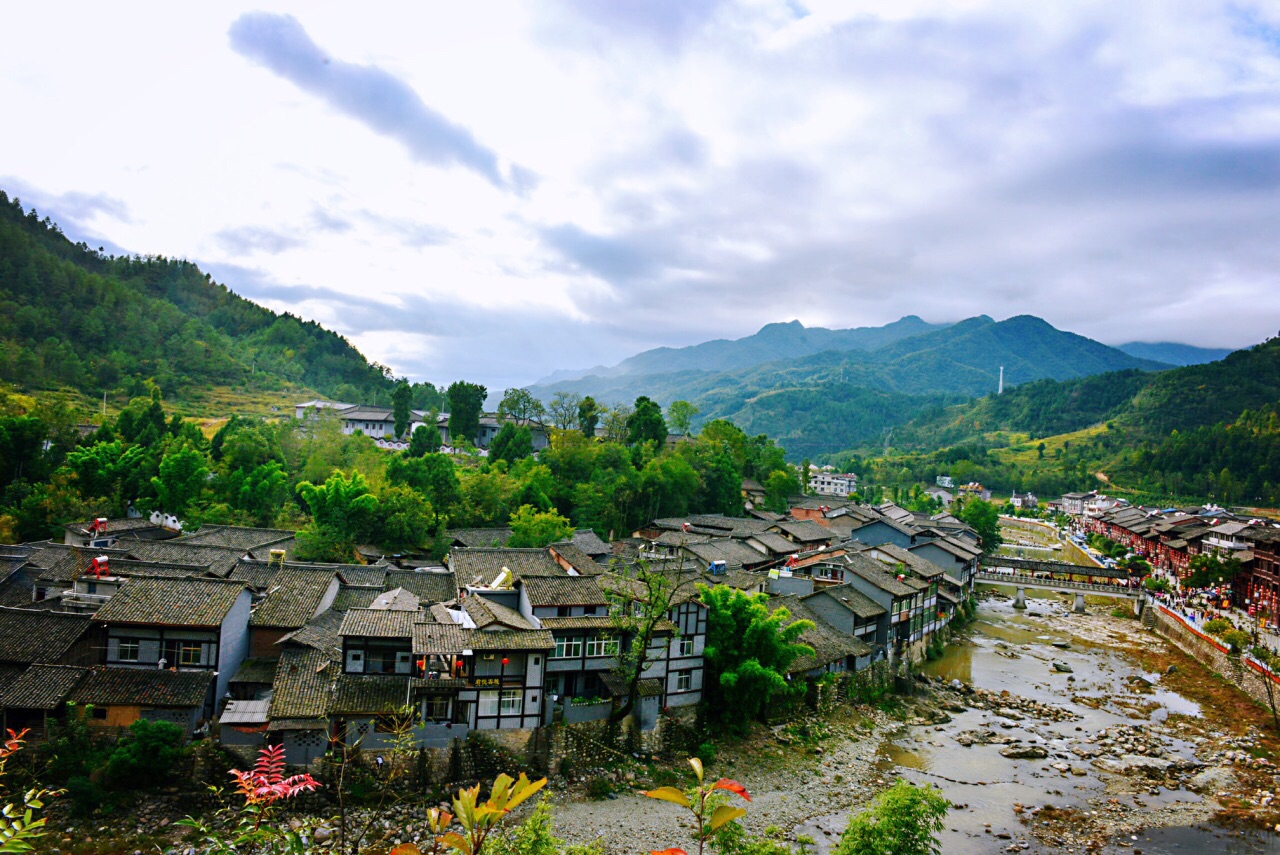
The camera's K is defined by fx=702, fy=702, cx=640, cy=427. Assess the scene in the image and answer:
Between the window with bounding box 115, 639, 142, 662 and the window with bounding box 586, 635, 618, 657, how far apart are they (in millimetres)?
14191

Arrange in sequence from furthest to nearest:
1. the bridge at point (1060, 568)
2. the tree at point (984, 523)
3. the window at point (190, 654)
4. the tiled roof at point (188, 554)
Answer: the tree at point (984, 523)
the bridge at point (1060, 568)
the tiled roof at point (188, 554)
the window at point (190, 654)

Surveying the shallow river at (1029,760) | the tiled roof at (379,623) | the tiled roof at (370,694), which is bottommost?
the shallow river at (1029,760)

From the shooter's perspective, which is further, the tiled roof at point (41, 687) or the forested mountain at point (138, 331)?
the forested mountain at point (138, 331)

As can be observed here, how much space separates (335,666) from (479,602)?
4932 millimetres

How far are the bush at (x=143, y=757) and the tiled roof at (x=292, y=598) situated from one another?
17.9ft

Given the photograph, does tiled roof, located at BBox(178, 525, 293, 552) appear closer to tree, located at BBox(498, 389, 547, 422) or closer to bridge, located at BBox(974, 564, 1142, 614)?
tree, located at BBox(498, 389, 547, 422)

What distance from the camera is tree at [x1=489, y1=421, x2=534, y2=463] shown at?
55.5 metres

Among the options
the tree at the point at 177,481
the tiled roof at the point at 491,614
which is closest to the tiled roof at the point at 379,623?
the tiled roof at the point at 491,614

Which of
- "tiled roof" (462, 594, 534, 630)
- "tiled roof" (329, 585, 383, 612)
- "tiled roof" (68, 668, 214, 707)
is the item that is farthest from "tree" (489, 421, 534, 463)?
"tiled roof" (68, 668, 214, 707)

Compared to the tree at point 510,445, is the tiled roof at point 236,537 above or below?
below

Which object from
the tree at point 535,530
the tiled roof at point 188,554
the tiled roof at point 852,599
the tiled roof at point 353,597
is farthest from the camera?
the tree at point 535,530

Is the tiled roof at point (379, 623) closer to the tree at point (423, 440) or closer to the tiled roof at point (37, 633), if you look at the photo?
the tiled roof at point (37, 633)

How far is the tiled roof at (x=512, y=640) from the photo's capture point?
21.9m

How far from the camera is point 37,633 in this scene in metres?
22.2
